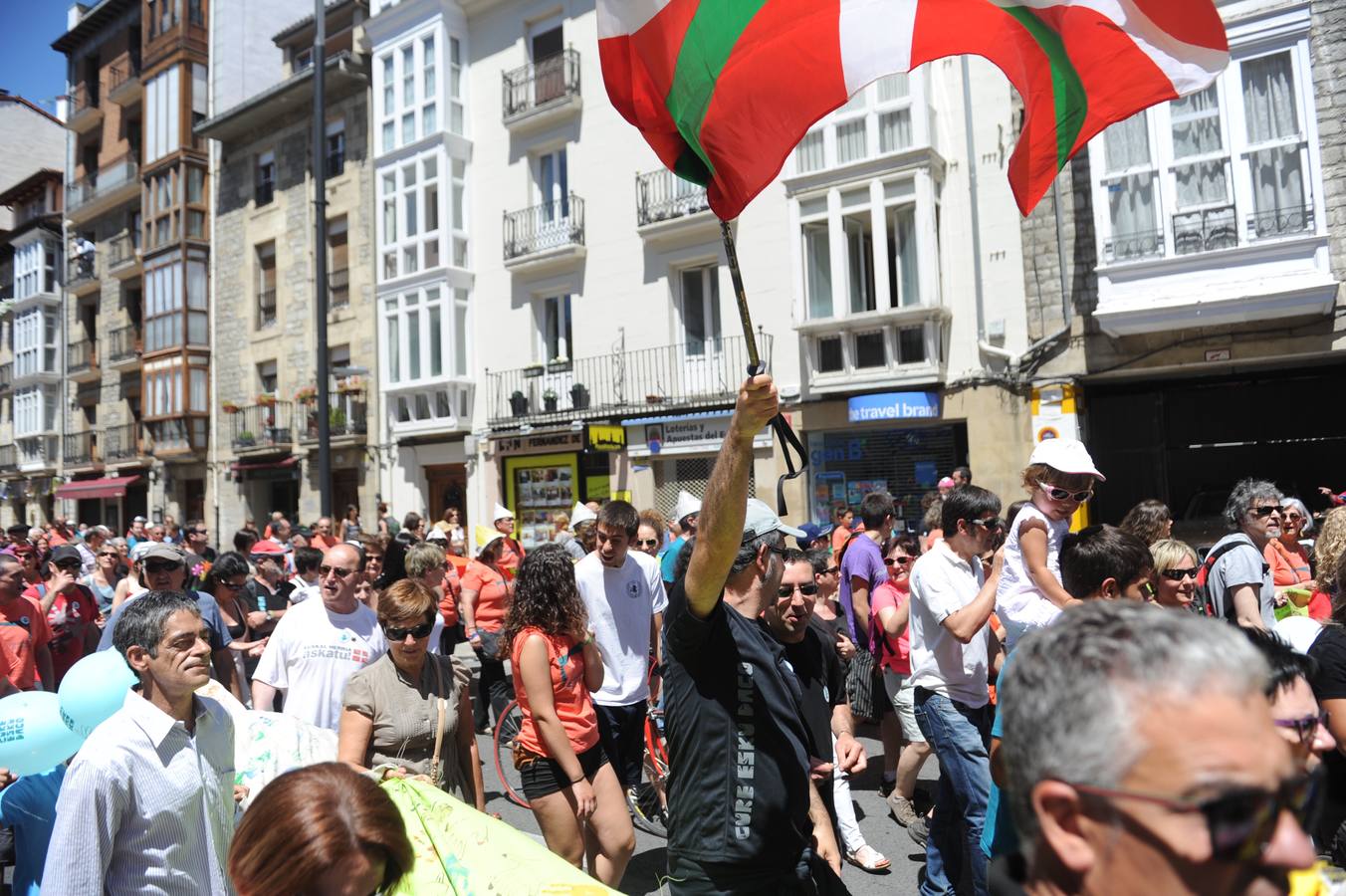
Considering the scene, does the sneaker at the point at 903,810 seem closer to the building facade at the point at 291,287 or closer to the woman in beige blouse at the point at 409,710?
the woman in beige blouse at the point at 409,710

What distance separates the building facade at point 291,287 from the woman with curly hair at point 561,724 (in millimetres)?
19000

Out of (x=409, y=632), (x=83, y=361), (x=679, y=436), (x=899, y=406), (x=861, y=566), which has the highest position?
(x=83, y=361)

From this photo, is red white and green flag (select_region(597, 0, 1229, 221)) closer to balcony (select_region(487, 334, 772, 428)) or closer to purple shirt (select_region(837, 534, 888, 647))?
purple shirt (select_region(837, 534, 888, 647))

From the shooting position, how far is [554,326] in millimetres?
20406

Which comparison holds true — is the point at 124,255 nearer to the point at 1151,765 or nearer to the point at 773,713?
the point at 773,713

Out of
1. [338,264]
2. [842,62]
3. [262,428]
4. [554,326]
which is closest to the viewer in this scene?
[842,62]

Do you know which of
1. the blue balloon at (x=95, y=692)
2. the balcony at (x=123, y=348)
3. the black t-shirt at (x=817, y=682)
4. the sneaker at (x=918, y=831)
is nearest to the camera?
the black t-shirt at (x=817, y=682)

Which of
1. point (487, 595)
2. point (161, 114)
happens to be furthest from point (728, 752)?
point (161, 114)

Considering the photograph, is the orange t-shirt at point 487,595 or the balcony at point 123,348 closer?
the orange t-shirt at point 487,595

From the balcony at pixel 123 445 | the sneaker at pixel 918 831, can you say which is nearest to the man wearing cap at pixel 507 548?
the sneaker at pixel 918 831

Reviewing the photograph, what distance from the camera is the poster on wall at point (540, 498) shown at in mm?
19656

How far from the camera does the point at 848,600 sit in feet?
22.6

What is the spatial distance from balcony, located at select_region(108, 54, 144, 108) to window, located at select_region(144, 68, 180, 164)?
5.95ft

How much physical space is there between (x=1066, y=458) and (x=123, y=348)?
1354 inches
